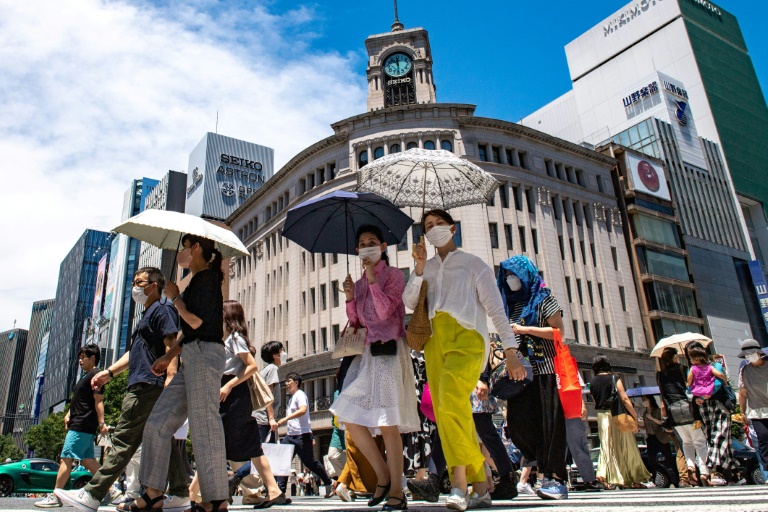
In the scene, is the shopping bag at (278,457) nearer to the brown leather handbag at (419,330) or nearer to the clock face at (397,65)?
the brown leather handbag at (419,330)

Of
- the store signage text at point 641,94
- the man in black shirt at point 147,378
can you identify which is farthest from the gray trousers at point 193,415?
the store signage text at point 641,94

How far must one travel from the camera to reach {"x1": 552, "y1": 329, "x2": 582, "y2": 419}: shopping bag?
4730 mm

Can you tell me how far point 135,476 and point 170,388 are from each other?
3.28m

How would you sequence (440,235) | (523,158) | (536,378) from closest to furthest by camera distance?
1. (440,235)
2. (536,378)
3. (523,158)

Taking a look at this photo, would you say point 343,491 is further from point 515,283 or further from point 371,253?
point 371,253

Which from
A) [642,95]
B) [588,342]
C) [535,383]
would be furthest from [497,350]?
[642,95]

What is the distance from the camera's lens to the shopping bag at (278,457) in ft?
18.9

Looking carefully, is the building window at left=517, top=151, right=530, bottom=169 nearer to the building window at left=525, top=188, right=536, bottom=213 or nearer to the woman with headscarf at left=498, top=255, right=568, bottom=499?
the building window at left=525, top=188, right=536, bottom=213

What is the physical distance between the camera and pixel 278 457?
5871 millimetres

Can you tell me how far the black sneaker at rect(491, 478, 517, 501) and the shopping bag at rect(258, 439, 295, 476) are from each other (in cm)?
256

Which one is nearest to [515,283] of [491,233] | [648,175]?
[491,233]

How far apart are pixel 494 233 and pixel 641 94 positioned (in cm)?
3620

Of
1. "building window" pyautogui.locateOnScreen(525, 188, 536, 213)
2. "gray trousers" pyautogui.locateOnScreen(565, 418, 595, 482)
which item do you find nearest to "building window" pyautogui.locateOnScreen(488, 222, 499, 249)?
"building window" pyautogui.locateOnScreen(525, 188, 536, 213)

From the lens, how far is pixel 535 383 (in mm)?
4547
